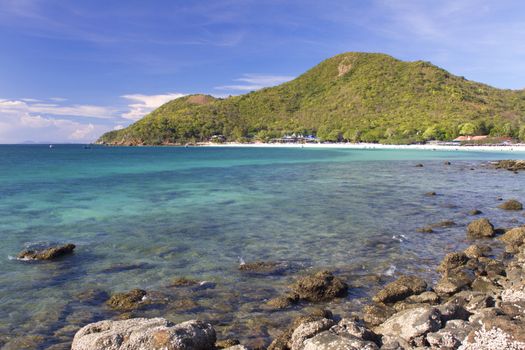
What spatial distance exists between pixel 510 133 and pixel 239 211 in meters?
138

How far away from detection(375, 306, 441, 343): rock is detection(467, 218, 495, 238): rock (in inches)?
471

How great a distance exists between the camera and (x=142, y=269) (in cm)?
1453

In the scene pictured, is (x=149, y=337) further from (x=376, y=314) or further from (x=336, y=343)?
(x=376, y=314)

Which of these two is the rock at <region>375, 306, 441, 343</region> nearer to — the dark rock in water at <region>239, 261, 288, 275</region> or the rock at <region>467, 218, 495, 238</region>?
the dark rock in water at <region>239, 261, 288, 275</region>

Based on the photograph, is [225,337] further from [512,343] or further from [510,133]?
[510,133]

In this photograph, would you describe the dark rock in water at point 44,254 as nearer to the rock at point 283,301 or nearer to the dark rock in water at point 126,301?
the dark rock in water at point 126,301

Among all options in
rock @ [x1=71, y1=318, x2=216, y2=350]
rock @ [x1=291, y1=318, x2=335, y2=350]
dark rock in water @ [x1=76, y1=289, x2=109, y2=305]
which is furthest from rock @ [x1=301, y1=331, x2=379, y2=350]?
dark rock in water @ [x1=76, y1=289, x2=109, y2=305]

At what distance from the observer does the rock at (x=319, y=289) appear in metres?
11.7

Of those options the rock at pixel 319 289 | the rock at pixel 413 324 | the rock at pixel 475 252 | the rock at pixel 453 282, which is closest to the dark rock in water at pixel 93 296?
the rock at pixel 319 289

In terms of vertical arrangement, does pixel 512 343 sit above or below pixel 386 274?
above

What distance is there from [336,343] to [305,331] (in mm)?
1304

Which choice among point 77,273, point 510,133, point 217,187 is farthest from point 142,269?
point 510,133

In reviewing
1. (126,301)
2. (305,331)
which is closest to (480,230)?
(305,331)

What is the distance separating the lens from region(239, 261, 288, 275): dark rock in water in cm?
1415
